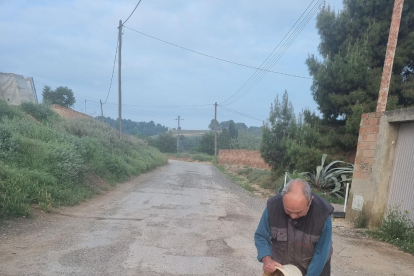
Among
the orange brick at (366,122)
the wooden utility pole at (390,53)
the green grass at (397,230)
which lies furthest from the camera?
the wooden utility pole at (390,53)

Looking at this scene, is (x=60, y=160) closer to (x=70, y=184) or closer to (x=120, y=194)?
(x=70, y=184)

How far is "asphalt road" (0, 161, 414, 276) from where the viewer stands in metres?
4.54

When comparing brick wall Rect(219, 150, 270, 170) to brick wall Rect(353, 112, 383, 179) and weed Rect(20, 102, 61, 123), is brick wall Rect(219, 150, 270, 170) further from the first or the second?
brick wall Rect(353, 112, 383, 179)

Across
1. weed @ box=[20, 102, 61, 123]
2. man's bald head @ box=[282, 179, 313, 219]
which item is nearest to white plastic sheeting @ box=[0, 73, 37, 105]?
weed @ box=[20, 102, 61, 123]

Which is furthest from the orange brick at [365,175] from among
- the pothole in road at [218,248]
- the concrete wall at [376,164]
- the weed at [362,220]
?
the pothole in road at [218,248]

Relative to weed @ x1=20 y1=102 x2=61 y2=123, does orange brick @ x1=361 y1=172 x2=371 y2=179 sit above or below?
below

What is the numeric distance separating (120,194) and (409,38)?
12.4 m

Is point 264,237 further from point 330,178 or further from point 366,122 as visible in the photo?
point 330,178

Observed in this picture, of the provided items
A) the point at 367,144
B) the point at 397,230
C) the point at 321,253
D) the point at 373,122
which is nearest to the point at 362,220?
the point at 397,230

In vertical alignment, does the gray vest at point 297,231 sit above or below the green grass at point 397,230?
above

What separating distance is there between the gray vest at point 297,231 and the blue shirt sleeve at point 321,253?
0.13 ft

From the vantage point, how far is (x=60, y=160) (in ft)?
33.1

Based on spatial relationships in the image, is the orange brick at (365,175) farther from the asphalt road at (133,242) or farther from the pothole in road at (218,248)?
the pothole in road at (218,248)

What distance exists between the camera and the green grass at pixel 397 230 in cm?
621
